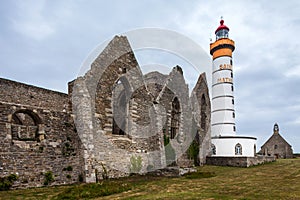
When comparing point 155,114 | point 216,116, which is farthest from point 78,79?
point 216,116

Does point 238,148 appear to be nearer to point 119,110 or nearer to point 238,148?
point 238,148

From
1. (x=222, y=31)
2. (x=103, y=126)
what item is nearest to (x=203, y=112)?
(x=103, y=126)

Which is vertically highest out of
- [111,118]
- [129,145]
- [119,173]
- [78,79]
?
[78,79]

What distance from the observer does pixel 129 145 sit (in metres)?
17.7

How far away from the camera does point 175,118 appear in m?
23.9

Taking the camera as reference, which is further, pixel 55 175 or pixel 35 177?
pixel 55 175

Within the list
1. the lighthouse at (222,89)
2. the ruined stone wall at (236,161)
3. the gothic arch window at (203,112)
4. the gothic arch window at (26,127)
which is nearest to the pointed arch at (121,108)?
the gothic arch window at (26,127)

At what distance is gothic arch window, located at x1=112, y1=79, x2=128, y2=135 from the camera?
719 inches

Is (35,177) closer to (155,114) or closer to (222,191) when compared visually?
(222,191)

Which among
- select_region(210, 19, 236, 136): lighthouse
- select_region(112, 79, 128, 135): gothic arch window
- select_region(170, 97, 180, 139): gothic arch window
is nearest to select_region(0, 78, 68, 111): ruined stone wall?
select_region(112, 79, 128, 135): gothic arch window

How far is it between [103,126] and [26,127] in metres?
6.47

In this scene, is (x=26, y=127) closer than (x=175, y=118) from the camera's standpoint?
Yes

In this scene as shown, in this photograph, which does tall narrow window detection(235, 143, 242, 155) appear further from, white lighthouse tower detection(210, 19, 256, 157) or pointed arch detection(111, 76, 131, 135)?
pointed arch detection(111, 76, 131, 135)

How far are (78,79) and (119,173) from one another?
614 centimetres
